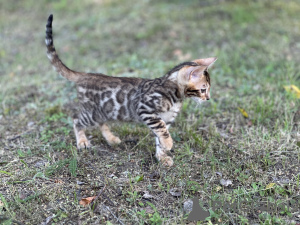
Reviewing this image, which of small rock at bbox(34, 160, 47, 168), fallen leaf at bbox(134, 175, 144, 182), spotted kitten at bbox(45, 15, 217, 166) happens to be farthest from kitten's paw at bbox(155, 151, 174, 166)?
small rock at bbox(34, 160, 47, 168)

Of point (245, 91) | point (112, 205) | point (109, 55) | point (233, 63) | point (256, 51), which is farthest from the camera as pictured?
point (109, 55)

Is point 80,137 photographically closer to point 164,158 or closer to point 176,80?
point 164,158

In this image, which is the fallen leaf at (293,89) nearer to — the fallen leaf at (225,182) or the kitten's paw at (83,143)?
the fallen leaf at (225,182)

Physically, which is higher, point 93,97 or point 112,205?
point 93,97

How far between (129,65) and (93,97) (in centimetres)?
268

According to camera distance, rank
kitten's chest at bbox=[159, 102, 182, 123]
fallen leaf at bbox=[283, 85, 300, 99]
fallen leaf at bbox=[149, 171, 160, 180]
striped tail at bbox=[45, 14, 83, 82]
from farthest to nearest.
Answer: fallen leaf at bbox=[283, 85, 300, 99] → striped tail at bbox=[45, 14, 83, 82] → kitten's chest at bbox=[159, 102, 182, 123] → fallen leaf at bbox=[149, 171, 160, 180]

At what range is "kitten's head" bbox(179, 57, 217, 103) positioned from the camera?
3792mm

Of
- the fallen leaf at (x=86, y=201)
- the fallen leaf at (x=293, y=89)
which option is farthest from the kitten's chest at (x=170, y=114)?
the fallen leaf at (x=293, y=89)

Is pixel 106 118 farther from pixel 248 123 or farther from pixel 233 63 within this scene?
pixel 233 63

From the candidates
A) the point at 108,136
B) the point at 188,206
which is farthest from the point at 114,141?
the point at 188,206

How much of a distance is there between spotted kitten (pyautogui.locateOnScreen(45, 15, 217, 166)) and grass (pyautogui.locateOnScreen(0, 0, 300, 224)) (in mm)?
265

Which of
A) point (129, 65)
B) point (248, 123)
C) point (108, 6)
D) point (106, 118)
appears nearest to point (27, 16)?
point (108, 6)

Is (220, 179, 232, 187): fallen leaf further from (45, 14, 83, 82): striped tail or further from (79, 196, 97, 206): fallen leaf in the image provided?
(45, 14, 83, 82): striped tail

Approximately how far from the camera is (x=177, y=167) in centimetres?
388
